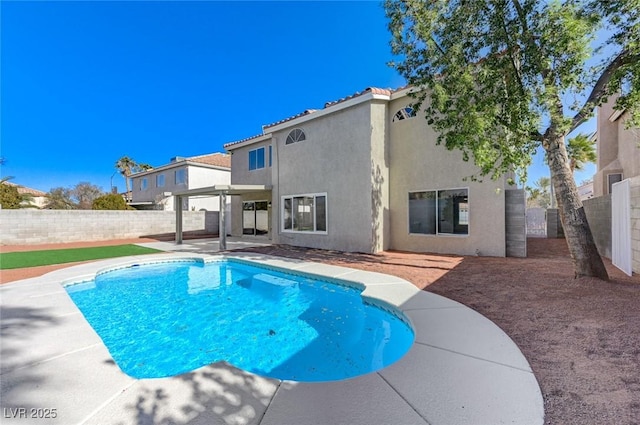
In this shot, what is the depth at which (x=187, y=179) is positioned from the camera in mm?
29656

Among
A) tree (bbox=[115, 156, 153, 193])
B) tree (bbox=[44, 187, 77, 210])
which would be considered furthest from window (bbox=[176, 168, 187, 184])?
tree (bbox=[115, 156, 153, 193])

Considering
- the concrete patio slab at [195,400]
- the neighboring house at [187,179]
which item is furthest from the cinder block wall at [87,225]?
the concrete patio slab at [195,400]

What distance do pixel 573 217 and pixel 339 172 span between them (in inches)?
367

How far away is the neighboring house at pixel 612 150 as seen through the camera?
15875 mm

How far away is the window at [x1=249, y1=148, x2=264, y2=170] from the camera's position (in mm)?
20750

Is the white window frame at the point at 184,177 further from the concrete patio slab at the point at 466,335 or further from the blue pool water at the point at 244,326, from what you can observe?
the concrete patio slab at the point at 466,335

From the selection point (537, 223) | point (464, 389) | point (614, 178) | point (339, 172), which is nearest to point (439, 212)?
point (339, 172)

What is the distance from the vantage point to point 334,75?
19.8m

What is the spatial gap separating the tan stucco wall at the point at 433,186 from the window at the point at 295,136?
16.5 ft

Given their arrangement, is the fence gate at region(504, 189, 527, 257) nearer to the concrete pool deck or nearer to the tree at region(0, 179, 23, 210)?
the concrete pool deck

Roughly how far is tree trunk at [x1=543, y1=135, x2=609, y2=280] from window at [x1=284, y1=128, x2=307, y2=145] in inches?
454

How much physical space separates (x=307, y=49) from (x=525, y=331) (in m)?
19.0

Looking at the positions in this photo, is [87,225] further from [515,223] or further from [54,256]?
[515,223]

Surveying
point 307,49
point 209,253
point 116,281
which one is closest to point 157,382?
point 116,281
